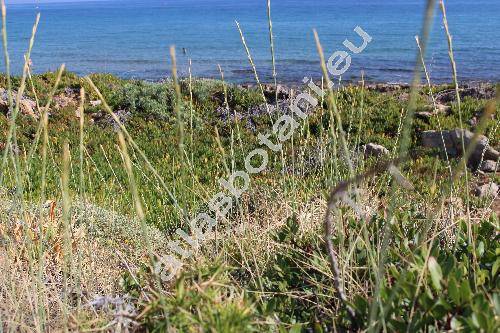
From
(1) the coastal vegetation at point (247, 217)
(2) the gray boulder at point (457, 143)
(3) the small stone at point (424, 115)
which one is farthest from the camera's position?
(3) the small stone at point (424, 115)

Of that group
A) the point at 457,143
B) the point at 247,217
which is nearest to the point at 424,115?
the point at 457,143

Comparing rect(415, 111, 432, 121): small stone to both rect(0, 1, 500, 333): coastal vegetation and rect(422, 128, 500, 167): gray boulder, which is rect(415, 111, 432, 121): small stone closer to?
rect(0, 1, 500, 333): coastal vegetation

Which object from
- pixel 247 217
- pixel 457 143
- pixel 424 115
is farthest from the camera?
pixel 424 115

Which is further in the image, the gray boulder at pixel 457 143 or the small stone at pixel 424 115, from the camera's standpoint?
the small stone at pixel 424 115

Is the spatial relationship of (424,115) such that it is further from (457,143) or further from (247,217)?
(247,217)

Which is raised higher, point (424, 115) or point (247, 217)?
point (247, 217)

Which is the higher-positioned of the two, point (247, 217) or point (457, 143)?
point (247, 217)

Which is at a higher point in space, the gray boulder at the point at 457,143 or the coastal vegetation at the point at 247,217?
the coastal vegetation at the point at 247,217

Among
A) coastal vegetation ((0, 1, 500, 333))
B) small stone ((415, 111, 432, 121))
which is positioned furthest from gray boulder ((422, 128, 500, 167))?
small stone ((415, 111, 432, 121))

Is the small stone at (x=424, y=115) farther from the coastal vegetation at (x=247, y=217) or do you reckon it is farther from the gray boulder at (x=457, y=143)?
the gray boulder at (x=457, y=143)

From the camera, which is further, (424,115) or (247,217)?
(424,115)

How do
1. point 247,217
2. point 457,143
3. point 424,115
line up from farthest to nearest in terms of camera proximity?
point 424,115
point 457,143
point 247,217

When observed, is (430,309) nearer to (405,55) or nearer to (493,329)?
(493,329)

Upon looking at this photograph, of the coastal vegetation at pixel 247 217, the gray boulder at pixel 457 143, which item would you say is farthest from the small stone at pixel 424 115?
the gray boulder at pixel 457 143
